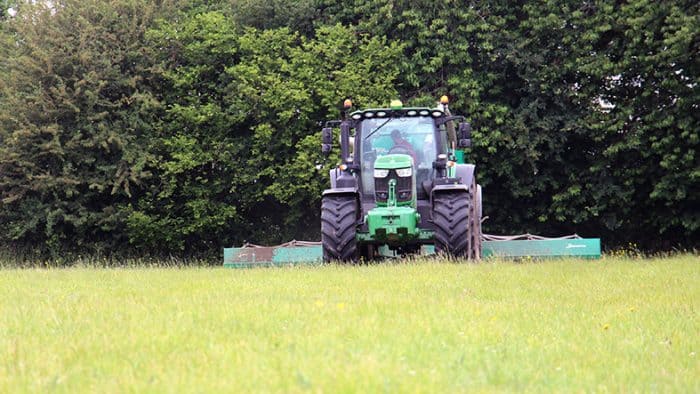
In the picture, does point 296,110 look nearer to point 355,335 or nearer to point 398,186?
point 398,186

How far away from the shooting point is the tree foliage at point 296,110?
21781mm

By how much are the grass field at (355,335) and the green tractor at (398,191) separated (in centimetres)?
297

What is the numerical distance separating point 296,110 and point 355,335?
18.1 meters

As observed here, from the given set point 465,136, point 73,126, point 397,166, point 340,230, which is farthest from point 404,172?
point 73,126

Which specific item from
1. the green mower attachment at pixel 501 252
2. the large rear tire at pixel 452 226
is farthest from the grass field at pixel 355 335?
the green mower attachment at pixel 501 252

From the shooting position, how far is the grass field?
4277 mm

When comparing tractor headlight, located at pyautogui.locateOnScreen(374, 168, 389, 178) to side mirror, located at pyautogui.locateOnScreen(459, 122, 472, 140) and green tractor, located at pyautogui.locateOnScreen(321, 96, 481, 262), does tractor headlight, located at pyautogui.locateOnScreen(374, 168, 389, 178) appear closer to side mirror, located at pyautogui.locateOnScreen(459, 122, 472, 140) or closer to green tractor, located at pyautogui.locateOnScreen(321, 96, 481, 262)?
green tractor, located at pyautogui.locateOnScreen(321, 96, 481, 262)

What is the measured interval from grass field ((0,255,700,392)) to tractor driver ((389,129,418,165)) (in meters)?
4.25

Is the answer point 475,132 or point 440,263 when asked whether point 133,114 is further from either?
point 440,263

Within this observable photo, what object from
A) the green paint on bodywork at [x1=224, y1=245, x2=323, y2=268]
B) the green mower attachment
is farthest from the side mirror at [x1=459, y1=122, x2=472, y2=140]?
the green paint on bodywork at [x1=224, y1=245, x2=323, y2=268]

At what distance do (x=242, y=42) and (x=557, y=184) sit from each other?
30.1 feet

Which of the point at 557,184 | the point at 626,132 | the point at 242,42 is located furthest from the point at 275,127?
the point at 626,132

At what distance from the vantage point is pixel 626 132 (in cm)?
2153

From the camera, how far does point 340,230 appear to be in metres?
12.5
